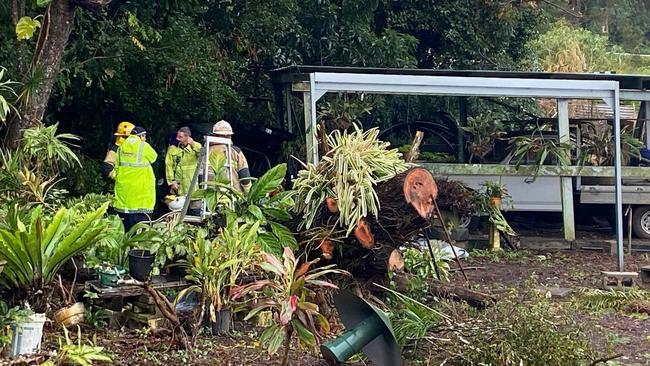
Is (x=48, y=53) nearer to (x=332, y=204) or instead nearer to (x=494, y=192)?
(x=332, y=204)

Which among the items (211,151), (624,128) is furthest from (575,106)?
(211,151)

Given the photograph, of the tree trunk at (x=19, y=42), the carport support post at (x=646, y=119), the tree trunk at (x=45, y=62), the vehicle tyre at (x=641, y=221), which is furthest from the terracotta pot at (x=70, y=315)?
the carport support post at (x=646, y=119)

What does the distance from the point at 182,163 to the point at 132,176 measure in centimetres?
81

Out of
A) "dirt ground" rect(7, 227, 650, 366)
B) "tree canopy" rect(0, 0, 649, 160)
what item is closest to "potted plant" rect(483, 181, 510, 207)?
"dirt ground" rect(7, 227, 650, 366)

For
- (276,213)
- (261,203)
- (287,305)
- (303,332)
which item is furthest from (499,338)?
(261,203)

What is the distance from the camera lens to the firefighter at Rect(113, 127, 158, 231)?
9.09 meters

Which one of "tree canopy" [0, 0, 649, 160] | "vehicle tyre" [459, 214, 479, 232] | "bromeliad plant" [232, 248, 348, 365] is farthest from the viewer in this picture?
"vehicle tyre" [459, 214, 479, 232]

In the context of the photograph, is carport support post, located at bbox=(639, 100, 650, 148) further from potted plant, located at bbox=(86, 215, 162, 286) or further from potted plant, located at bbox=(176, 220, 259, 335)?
potted plant, located at bbox=(86, 215, 162, 286)

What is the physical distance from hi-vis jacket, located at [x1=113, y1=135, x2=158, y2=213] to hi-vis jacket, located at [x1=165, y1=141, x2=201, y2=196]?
0.62 metres

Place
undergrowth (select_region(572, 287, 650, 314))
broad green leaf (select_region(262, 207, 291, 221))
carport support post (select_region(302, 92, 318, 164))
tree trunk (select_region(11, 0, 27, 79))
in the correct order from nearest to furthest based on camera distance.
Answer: broad green leaf (select_region(262, 207, 291, 221)) < undergrowth (select_region(572, 287, 650, 314)) < carport support post (select_region(302, 92, 318, 164)) < tree trunk (select_region(11, 0, 27, 79))

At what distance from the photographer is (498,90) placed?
35.2ft

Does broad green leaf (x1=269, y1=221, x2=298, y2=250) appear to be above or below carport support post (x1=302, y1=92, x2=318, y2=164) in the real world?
below

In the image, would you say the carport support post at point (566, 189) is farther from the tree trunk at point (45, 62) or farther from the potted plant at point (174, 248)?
the tree trunk at point (45, 62)

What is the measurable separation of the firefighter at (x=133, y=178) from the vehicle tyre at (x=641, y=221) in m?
7.52
